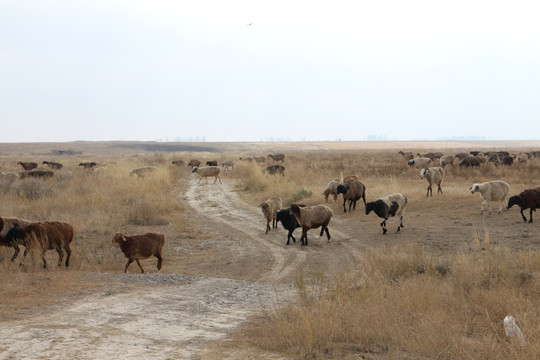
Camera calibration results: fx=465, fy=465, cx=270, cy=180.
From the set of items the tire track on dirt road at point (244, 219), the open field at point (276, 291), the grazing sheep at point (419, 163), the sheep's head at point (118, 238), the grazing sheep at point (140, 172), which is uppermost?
the grazing sheep at point (419, 163)

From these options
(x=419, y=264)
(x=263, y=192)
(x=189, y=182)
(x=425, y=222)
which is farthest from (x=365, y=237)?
(x=189, y=182)

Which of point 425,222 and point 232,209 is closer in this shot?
point 425,222

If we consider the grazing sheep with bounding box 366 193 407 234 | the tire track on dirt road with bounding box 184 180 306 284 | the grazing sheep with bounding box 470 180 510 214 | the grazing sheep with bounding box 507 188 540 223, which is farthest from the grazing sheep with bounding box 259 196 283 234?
the grazing sheep with bounding box 507 188 540 223

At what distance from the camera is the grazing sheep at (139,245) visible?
10.9m

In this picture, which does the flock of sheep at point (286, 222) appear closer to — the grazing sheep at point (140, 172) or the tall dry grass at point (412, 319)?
the tall dry grass at point (412, 319)

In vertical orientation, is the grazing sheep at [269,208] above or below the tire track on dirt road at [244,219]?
above

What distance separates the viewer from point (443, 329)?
5680 millimetres

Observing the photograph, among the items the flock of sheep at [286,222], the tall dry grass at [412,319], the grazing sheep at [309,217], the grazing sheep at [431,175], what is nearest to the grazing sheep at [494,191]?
the flock of sheep at [286,222]

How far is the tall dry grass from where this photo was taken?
208 inches

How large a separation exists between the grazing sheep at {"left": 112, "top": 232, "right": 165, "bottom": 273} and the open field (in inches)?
18.9

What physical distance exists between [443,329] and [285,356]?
200 cm

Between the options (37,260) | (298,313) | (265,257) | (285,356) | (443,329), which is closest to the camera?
(285,356)

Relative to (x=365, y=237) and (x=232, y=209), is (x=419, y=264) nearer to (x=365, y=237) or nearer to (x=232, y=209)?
(x=365, y=237)

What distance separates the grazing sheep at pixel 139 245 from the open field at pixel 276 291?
480mm
